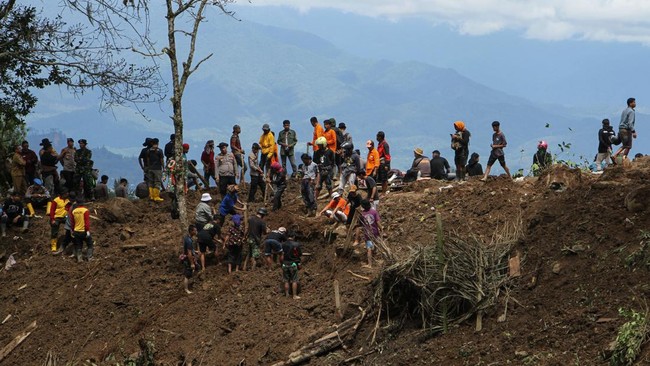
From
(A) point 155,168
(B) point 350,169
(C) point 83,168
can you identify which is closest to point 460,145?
(B) point 350,169

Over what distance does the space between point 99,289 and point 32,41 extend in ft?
19.9

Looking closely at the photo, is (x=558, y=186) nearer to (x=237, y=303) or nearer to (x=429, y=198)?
(x=429, y=198)

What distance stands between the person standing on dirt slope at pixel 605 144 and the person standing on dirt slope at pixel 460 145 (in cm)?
323

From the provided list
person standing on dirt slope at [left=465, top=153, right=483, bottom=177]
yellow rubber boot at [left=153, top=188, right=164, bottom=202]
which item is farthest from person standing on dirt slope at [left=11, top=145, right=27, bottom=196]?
person standing on dirt slope at [left=465, top=153, right=483, bottom=177]

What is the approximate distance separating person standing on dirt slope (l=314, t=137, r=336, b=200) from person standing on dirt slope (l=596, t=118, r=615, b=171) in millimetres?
6569

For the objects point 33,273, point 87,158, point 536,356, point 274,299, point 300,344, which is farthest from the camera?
point 87,158

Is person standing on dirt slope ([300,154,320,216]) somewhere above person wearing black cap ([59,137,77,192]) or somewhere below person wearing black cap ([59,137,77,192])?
below

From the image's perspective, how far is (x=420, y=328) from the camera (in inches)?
749

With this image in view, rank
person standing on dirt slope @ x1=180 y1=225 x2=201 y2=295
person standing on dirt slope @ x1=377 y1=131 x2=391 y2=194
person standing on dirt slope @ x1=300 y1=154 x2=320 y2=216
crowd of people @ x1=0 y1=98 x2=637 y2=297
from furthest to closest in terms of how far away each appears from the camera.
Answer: person standing on dirt slope @ x1=377 y1=131 x2=391 y2=194 → person standing on dirt slope @ x1=300 y1=154 x2=320 y2=216 → person standing on dirt slope @ x1=180 y1=225 x2=201 y2=295 → crowd of people @ x1=0 y1=98 x2=637 y2=297

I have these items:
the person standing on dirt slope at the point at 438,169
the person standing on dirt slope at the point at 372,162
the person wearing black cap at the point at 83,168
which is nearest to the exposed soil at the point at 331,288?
the person standing on dirt slope at the point at 372,162

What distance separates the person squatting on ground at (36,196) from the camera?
2867cm

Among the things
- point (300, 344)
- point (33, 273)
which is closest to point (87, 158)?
point (33, 273)

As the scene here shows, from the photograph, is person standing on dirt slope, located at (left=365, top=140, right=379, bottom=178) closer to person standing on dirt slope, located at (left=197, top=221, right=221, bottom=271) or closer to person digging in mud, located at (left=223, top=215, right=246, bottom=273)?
person digging in mud, located at (left=223, top=215, right=246, bottom=273)

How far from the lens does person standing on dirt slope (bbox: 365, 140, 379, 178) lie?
2562 centimetres
